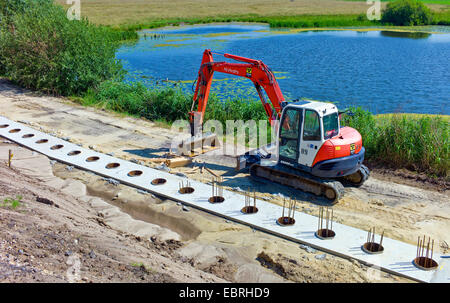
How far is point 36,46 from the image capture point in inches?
850

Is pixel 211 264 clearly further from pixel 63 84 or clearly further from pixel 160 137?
pixel 63 84

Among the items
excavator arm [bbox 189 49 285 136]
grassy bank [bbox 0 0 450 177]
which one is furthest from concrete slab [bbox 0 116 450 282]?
grassy bank [bbox 0 0 450 177]

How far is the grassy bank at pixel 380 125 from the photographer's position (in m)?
12.0

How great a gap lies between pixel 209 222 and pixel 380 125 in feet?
23.7

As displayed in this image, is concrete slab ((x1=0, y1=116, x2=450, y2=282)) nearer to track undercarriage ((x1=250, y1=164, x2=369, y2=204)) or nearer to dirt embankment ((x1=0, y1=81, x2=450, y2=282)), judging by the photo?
dirt embankment ((x1=0, y1=81, x2=450, y2=282))

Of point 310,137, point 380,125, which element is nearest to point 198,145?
point 310,137

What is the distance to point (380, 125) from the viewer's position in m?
13.7

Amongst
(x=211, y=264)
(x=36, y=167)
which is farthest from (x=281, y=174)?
(x=36, y=167)

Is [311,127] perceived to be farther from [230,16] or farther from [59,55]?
[230,16]

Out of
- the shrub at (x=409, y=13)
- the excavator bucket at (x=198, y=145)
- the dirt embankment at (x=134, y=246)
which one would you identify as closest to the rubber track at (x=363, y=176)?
the dirt embankment at (x=134, y=246)

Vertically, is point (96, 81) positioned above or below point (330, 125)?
above

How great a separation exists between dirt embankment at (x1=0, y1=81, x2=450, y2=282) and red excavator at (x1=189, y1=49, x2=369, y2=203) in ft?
1.26

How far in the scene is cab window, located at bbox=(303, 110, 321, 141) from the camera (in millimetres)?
10008
